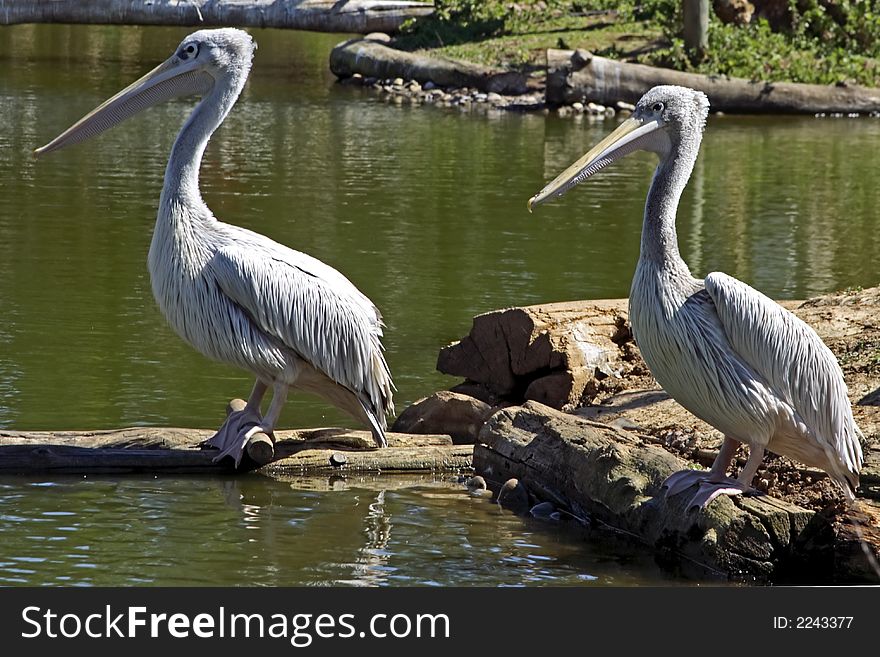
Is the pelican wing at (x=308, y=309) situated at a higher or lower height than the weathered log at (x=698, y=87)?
lower

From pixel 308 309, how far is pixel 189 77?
4.37ft

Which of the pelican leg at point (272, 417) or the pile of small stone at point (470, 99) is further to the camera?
the pile of small stone at point (470, 99)

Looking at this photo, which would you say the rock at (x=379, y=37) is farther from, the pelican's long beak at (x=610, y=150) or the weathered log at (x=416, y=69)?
the pelican's long beak at (x=610, y=150)

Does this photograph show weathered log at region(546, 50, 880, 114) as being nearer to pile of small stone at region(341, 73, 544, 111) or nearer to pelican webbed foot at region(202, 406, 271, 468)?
pile of small stone at region(341, 73, 544, 111)

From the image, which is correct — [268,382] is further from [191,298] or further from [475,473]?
[475,473]

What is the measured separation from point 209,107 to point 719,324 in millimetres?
2665

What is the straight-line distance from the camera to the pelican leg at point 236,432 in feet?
20.7

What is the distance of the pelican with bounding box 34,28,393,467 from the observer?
637 centimetres

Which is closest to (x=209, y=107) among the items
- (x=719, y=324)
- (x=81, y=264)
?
(x=719, y=324)

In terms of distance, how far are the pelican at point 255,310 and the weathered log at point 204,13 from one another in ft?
73.5

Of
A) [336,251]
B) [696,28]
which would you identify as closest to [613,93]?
[696,28]

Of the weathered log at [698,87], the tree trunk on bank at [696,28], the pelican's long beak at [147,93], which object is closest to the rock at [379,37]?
the weathered log at [698,87]

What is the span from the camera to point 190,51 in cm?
689

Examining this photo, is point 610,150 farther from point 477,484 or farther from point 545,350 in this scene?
point 545,350
